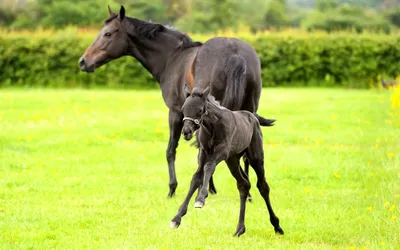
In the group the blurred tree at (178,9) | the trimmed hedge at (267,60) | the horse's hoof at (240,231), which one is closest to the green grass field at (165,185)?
the horse's hoof at (240,231)

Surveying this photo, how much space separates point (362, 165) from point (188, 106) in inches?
263

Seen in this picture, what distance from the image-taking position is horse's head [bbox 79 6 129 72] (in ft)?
36.0

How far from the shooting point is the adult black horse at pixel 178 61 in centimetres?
891

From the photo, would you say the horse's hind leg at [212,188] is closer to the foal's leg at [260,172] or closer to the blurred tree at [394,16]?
the foal's leg at [260,172]

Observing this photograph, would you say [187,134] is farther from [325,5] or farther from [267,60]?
[325,5]

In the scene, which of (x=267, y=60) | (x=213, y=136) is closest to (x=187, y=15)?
A: (x=267, y=60)

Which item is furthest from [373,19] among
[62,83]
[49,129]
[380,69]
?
[49,129]

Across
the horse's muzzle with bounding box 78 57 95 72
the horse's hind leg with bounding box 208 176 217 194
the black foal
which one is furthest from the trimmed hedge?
the black foal

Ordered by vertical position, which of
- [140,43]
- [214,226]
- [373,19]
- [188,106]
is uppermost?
[188,106]

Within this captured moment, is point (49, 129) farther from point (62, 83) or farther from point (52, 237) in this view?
point (62, 83)

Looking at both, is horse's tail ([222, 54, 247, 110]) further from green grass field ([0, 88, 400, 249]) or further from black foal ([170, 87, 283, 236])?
green grass field ([0, 88, 400, 249])

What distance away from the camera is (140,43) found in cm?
1100

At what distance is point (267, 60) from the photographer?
3212 cm

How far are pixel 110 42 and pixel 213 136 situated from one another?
4.77 m
